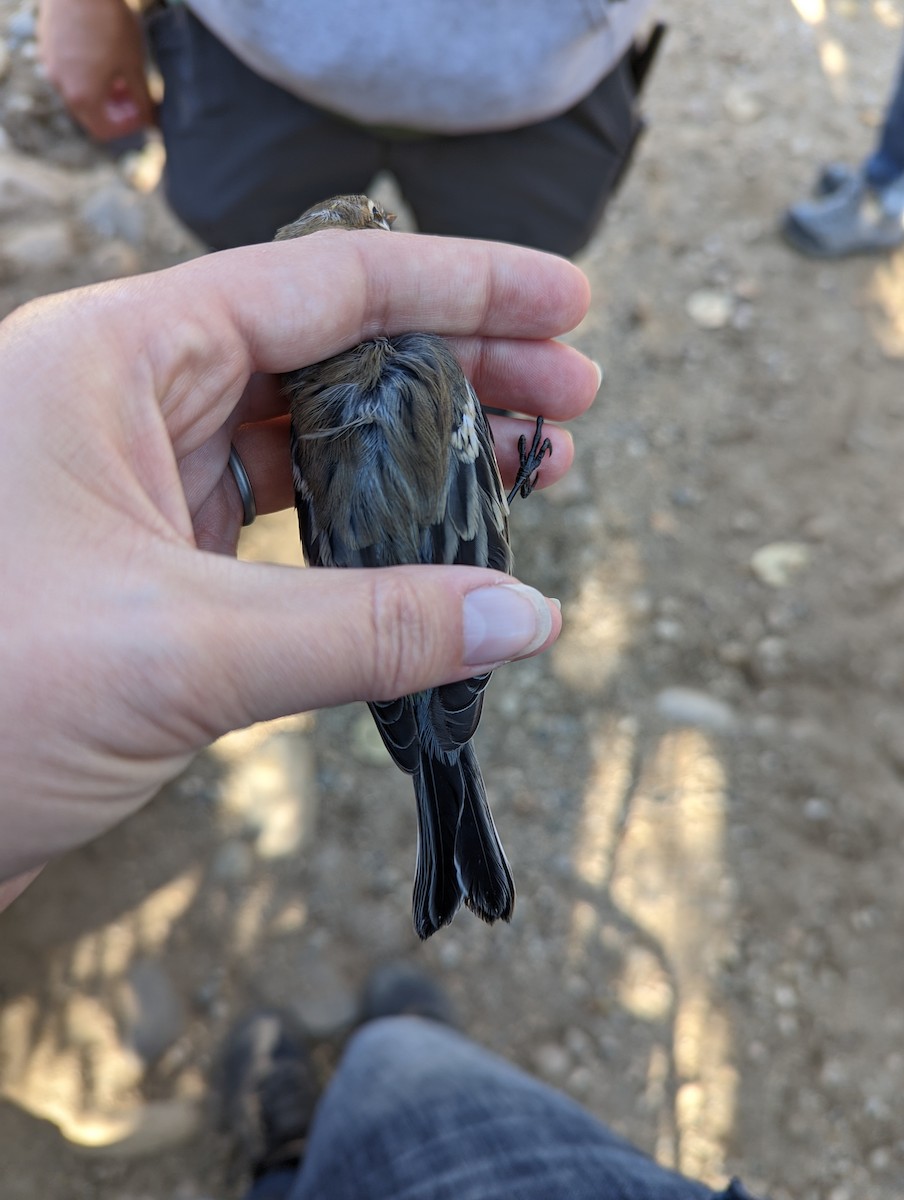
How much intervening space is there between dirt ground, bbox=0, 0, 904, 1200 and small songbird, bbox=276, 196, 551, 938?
1053 millimetres

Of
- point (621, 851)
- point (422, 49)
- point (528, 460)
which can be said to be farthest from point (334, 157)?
point (621, 851)

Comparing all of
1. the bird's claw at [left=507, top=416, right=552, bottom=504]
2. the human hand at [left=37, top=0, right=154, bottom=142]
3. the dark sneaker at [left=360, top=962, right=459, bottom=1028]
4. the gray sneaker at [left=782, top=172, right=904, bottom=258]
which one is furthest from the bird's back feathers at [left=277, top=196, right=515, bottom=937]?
the gray sneaker at [left=782, top=172, right=904, bottom=258]

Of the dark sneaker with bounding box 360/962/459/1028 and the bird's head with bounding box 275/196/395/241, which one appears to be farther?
the dark sneaker with bounding box 360/962/459/1028

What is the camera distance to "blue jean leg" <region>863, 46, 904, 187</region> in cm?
471

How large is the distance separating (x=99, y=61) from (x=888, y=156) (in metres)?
3.99

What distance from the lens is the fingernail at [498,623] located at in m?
1.74

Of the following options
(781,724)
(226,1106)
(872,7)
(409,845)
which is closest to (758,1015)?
(781,724)

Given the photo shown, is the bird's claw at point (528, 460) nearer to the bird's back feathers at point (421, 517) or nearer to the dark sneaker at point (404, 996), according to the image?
the bird's back feathers at point (421, 517)

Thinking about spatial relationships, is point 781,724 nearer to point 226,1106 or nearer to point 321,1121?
point 321,1121

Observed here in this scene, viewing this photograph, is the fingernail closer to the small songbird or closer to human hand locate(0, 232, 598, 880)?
human hand locate(0, 232, 598, 880)

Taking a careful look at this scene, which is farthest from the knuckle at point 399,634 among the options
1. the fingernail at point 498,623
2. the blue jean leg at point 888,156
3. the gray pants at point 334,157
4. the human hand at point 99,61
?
the blue jean leg at point 888,156

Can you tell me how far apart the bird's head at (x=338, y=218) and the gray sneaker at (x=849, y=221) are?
303 cm

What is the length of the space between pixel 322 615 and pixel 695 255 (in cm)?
393

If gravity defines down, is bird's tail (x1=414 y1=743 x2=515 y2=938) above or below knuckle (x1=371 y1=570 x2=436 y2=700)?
below
